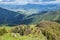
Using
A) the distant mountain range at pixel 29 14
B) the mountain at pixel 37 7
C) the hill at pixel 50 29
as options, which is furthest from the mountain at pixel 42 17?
the hill at pixel 50 29

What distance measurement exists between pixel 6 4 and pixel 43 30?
5.67 ft

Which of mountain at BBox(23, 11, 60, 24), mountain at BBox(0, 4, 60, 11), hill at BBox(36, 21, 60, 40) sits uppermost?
mountain at BBox(0, 4, 60, 11)

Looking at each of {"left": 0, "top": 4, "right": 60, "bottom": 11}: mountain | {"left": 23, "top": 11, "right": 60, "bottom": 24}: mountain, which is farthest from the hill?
{"left": 0, "top": 4, "right": 60, "bottom": 11}: mountain

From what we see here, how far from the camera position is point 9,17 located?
6.36 metres

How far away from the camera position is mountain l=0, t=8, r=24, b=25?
20.4 feet

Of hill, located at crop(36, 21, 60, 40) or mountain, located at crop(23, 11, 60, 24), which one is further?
mountain, located at crop(23, 11, 60, 24)

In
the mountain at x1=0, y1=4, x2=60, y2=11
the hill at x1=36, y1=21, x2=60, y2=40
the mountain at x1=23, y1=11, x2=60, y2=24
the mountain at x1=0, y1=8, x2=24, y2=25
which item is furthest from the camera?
the mountain at x1=0, y1=4, x2=60, y2=11

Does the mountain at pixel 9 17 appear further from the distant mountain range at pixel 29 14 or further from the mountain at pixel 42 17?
the mountain at pixel 42 17

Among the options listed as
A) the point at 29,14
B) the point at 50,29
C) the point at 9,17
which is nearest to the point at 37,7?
the point at 29,14

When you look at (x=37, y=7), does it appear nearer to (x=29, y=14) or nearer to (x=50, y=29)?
(x=29, y=14)

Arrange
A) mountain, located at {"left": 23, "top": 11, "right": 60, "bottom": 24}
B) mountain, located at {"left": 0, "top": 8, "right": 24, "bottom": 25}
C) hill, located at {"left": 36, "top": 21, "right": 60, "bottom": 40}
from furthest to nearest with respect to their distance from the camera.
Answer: mountain, located at {"left": 23, "top": 11, "right": 60, "bottom": 24} → mountain, located at {"left": 0, "top": 8, "right": 24, "bottom": 25} → hill, located at {"left": 36, "top": 21, "right": 60, "bottom": 40}

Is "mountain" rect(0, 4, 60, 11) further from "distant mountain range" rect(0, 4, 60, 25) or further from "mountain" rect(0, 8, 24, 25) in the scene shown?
"mountain" rect(0, 8, 24, 25)

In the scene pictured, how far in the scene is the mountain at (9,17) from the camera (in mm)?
6226

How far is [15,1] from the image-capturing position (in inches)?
258
